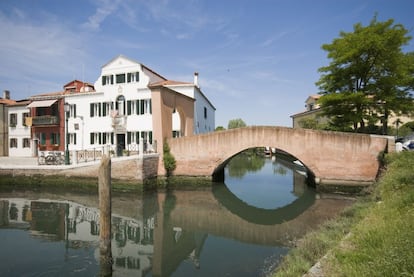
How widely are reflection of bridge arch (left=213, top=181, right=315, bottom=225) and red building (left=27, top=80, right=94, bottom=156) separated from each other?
17789 mm

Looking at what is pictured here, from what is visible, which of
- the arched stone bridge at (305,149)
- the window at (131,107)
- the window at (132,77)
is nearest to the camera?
the arched stone bridge at (305,149)

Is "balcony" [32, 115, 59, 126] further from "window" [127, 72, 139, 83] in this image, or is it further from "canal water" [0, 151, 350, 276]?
"canal water" [0, 151, 350, 276]

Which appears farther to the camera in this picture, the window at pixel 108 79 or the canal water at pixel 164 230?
the window at pixel 108 79

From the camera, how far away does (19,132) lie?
26172mm

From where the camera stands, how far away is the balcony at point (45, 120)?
23952 millimetres

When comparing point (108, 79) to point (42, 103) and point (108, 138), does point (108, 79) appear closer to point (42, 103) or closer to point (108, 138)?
point (108, 138)

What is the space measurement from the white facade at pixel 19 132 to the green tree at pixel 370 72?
28916 mm

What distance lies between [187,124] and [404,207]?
17782mm

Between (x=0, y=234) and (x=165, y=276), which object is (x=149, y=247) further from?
(x=0, y=234)

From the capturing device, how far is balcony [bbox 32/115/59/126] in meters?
24.0

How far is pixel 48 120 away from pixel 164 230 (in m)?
20.5

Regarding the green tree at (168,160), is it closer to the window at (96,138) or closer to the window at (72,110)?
the window at (96,138)

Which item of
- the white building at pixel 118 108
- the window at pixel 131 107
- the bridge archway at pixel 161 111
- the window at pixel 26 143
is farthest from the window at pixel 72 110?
the bridge archway at pixel 161 111

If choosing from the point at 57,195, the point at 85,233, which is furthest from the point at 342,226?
the point at 57,195
